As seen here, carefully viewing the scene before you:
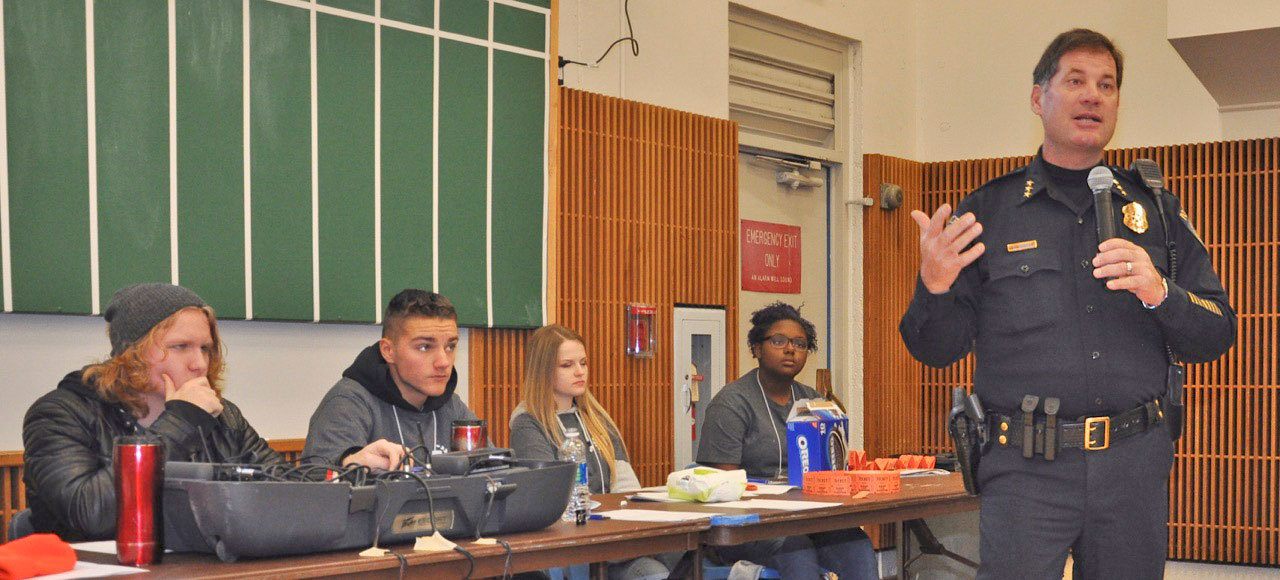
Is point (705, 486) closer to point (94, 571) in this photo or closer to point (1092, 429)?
point (1092, 429)

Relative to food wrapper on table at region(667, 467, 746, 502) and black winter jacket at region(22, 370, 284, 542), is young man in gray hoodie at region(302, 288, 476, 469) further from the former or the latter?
food wrapper on table at region(667, 467, 746, 502)

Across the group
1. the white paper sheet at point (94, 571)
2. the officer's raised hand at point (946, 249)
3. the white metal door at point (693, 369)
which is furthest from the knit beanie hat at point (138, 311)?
the white metal door at point (693, 369)

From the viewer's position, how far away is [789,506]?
411cm

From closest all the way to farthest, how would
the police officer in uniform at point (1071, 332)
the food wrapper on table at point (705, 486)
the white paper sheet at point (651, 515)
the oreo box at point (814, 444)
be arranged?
1. the police officer in uniform at point (1071, 332)
2. the white paper sheet at point (651, 515)
3. the food wrapper on table at point (705, 486)
4. the oreo box at point (814, 444)

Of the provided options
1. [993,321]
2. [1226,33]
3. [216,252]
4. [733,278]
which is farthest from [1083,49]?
[733,278]

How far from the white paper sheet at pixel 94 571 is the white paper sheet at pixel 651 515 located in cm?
146

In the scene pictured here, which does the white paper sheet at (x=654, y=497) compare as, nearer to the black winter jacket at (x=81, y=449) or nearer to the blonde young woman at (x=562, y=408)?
the blonde young woman at (x=562, y=408)

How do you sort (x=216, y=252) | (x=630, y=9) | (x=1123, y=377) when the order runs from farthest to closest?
(x=630, y=9), (x=216, y=252), (x=1123, y=377)

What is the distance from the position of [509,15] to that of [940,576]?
3.34 meters

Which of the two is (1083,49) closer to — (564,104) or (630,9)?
(564,104)

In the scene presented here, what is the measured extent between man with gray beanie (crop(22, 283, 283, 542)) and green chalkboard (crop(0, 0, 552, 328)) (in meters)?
1.51

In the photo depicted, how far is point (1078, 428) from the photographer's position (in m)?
2.72

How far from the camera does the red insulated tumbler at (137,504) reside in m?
2.66

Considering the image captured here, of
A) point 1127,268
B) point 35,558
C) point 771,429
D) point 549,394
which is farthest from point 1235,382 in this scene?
point 35,558
